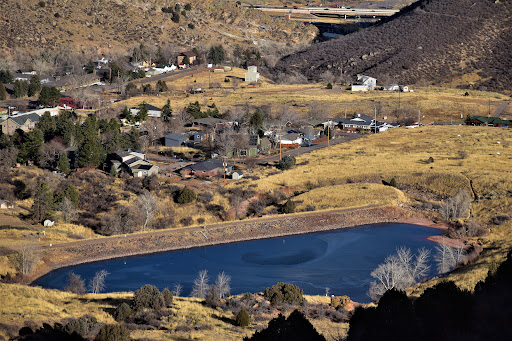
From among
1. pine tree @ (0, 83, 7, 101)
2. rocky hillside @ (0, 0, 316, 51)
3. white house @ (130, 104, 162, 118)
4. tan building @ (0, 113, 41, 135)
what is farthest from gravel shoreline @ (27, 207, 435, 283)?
rocky hillside @ (0, 0, 316, 51)

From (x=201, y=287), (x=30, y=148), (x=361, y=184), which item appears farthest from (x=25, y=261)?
(x=361, y=184)

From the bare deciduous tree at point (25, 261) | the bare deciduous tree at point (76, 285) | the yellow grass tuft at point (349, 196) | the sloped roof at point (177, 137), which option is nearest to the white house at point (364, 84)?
the sloped roof at point (177, 137)

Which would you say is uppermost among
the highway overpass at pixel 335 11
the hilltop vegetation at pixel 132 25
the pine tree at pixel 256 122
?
the highway overpass at pixel 335 11

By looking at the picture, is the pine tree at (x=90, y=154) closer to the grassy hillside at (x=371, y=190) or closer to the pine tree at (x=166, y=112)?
the grassy hillside at (x=371, y=190)

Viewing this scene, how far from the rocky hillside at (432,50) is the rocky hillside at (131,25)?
14825mm

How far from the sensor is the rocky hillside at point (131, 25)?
11700 centimetres

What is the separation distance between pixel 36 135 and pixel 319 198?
89.2 feet

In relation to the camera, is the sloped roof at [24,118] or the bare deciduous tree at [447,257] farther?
the sloped roof at [24,118]

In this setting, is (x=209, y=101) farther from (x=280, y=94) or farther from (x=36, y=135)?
(x=36, y=135)

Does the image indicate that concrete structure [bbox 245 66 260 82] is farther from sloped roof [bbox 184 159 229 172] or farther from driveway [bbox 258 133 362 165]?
sloped roof [bbox 184 159 229 172]

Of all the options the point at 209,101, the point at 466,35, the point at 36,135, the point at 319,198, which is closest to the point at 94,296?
the point at 319,198

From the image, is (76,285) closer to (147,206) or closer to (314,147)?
(147,206)

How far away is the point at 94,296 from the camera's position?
3791 cm

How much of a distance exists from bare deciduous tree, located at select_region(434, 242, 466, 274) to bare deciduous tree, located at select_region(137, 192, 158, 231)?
21.4m
